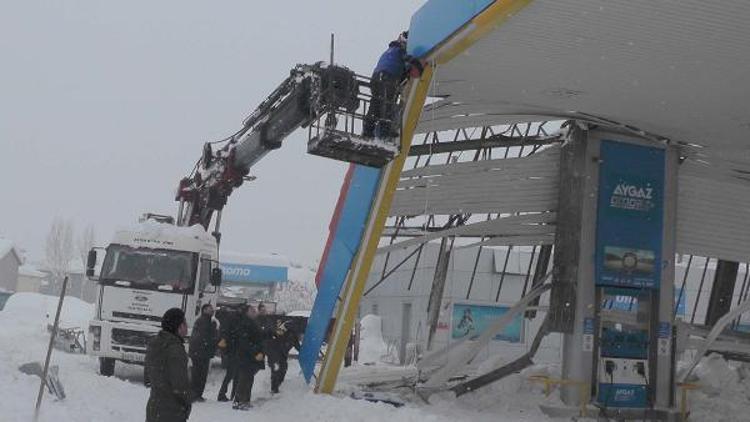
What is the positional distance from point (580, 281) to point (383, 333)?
19985 millimetres

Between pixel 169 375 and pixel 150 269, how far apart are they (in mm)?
10070

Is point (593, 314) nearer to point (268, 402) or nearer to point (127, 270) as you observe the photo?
point (268, 402)

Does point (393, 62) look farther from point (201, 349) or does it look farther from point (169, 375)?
point (169, 375)

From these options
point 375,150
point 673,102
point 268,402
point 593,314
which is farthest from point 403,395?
point 673,102

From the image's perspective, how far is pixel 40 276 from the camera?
105 m

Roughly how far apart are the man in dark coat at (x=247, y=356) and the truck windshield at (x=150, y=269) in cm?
342

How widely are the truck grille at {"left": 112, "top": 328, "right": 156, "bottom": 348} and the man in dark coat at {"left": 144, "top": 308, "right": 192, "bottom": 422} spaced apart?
940 cm

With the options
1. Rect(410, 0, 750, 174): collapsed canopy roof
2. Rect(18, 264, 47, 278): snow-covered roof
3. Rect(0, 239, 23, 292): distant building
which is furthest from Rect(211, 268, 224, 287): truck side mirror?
Rect(18, 264, 47, 278): snow-covered roof

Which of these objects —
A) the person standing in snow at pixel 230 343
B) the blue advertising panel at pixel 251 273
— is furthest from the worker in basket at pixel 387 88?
the blue advertising panel at pixel 251 273

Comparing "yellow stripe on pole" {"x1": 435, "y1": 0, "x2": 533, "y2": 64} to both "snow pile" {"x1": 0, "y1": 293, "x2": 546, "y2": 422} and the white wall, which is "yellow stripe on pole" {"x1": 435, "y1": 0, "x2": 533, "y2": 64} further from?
the white wall

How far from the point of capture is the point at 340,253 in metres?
13.9

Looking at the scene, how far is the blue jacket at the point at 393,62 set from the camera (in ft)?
38.8

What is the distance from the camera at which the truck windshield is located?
52.8 feet

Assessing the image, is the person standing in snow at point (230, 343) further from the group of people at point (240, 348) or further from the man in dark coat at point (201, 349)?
the man in dark coat at point (201, 349)
